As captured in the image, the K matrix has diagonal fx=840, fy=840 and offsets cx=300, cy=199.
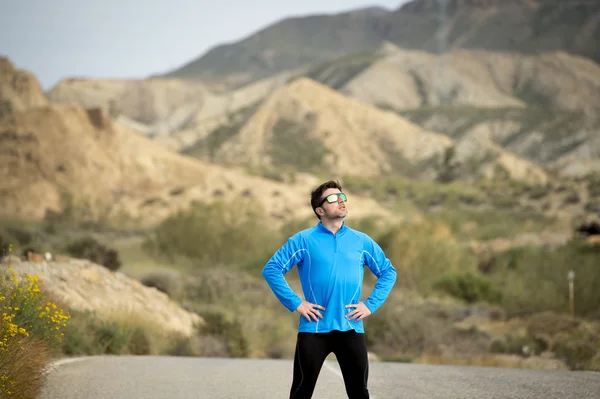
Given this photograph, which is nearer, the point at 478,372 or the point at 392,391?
the point at 392,391

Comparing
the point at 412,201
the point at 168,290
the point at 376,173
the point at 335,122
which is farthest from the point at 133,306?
the point at 335,122

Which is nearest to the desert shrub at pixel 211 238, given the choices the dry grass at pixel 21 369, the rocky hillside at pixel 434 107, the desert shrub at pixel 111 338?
the desert shrub at pixel 111 338

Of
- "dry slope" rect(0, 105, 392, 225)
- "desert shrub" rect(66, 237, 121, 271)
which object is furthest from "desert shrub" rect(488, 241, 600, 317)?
"dry slope" rect(0, 105, 392, 225)

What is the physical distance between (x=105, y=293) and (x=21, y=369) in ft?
26.5

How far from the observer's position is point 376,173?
94.1m

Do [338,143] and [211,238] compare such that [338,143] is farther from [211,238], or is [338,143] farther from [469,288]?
[469,288]

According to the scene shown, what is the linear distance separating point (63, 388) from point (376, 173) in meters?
86.9

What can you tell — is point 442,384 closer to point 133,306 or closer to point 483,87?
point 133,306

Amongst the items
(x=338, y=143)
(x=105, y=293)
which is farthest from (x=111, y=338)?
(x=338, y=143)

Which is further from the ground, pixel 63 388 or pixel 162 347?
pixel 63 388

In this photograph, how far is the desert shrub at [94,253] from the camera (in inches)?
974

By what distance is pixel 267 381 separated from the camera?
9109 mm

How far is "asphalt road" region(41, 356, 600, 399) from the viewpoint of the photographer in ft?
26.0

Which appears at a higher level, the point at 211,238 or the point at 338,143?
the point at 338,143
